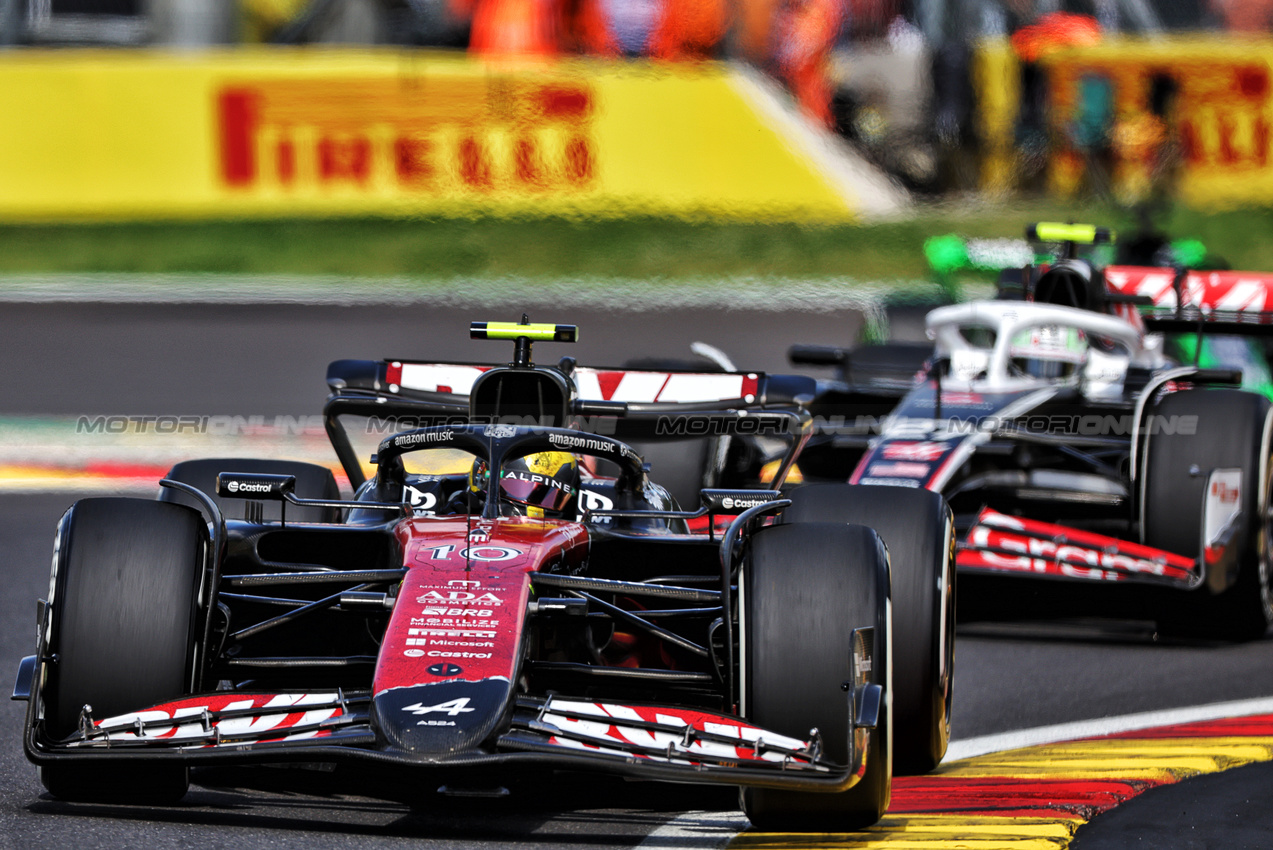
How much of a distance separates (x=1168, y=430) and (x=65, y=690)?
469cm

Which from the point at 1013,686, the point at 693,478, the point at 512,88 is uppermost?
the point at 512,88

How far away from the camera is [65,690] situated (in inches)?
182

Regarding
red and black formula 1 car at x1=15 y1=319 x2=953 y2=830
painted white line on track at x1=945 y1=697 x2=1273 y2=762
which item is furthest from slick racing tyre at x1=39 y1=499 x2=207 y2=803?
painted white line on track at x1=945 y1=697 x2=1273 y2=762

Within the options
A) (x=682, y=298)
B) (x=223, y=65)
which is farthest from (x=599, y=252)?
(x=223, y=65)

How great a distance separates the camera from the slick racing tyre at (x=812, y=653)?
461 cm

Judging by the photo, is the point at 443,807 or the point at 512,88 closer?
the point at 443,807

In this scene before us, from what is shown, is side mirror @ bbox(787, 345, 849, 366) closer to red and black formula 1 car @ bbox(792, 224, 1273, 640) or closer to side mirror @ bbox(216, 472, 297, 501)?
red and black formula 1 car @ bbox(792, 224, 1273, 640)

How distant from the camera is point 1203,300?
9438 mm

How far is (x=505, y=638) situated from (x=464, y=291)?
1331 centimetres

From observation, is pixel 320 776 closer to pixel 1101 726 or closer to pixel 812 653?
pixel 812 653

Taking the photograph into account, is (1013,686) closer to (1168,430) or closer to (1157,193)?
(1168,430)

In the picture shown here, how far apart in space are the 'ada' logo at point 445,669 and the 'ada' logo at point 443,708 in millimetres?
100

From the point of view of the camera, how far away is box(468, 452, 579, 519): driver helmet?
566 centimetres

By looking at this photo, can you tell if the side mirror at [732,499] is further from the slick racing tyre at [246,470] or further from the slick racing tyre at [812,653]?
the slick racing tyre at [246,470]
